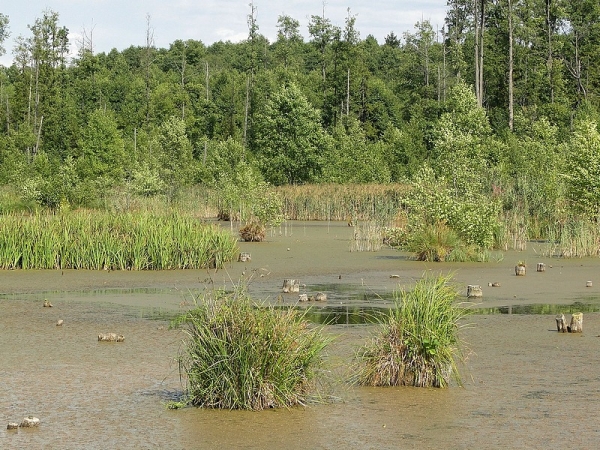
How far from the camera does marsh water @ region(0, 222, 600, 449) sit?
7953 mm

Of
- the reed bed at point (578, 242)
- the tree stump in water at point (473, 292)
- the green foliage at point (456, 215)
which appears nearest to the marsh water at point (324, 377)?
the tree stump in water at point (473, 292)

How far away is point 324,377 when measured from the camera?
946 cm

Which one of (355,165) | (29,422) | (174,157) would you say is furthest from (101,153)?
(29,422)

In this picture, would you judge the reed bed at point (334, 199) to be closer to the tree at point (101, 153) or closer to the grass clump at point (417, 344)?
the tree at point (101, 153)

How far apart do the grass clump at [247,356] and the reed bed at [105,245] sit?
1312 cm

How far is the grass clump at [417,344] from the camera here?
9.30 m

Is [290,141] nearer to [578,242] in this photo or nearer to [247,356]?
[578,242]

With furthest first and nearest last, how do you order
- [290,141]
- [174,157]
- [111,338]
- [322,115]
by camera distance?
[322,115], [290,141], [174,157], [111,338]

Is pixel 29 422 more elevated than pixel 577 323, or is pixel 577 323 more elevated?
pixel 577 323

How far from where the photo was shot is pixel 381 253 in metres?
26.9

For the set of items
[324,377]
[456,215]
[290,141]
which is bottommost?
[324,377]

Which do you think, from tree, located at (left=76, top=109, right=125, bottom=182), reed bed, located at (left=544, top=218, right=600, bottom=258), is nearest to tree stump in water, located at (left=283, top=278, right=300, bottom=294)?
reed bed, located at (left=544, top=218, right=600, bottom=258)

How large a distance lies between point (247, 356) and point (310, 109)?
182 ft

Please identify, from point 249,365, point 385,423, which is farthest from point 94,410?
point 385,423
